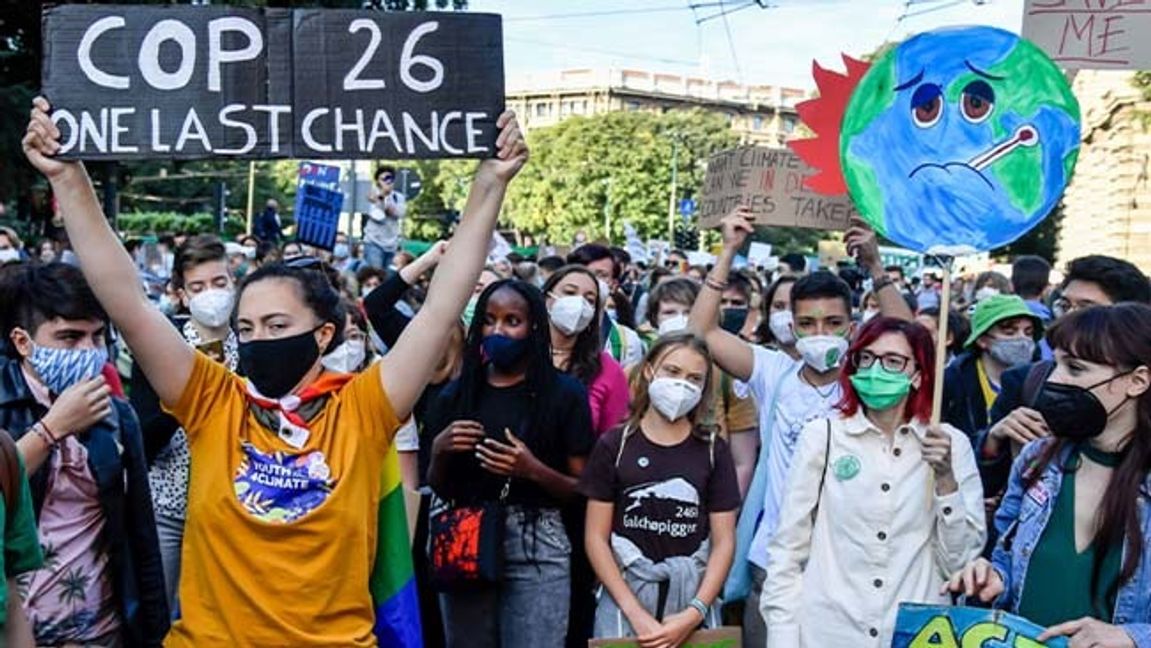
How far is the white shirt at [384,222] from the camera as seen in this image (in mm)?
13703

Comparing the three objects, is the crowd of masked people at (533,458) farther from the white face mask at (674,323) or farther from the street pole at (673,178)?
the street pole at (673,178)

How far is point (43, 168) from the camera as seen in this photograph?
10.9ft

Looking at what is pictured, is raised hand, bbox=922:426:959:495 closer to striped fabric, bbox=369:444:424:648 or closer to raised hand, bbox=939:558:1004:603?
raised hand, bbox=939:558:1004:603

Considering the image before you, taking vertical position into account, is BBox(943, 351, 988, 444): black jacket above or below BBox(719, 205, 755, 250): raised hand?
below

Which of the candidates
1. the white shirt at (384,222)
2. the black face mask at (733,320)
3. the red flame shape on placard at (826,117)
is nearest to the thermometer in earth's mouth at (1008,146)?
the red flame shape on placard at (826,117)

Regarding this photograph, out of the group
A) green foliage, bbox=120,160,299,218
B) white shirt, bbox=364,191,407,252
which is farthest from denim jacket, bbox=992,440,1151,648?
green foliage, bbox=120,160,299,218

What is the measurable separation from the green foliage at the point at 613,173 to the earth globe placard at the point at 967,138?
6747 cm

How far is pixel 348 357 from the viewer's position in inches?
236

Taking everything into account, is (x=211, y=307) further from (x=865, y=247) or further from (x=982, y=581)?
(x=982, y=581)

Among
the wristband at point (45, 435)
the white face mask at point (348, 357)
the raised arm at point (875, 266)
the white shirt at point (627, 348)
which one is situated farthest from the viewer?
the white shirt at point (627, 348)

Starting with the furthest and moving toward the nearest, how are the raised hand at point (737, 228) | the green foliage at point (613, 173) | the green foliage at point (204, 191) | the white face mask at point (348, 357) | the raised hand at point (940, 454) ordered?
the green foliage at point (613, 173) < the green foliage at point (204, 191) < the raised hand at point (737, 228) < the white face mask at point (348, 357) < the raised hand at point (940, 454)

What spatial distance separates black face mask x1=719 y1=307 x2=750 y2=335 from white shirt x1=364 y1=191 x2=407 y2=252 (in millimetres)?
5752

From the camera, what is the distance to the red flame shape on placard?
220 inches

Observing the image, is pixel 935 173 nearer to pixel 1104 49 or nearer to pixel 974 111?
pixel 974 111
